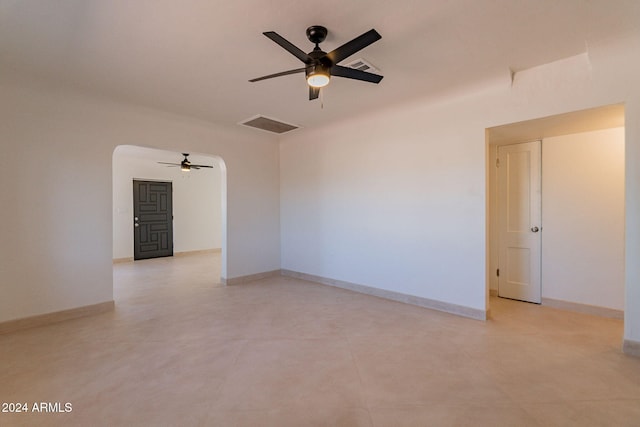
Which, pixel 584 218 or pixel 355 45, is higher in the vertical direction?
pixel 355 45

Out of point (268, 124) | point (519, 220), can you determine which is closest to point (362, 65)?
point (268, 124)

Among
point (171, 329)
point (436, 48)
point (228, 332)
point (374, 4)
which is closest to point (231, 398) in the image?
point (228, 332)

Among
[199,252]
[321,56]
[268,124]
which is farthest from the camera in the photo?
A: [199,252]

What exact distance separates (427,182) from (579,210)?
195 cm

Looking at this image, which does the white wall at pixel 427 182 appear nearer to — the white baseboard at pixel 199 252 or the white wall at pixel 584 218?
the white wall at pixel 584 218

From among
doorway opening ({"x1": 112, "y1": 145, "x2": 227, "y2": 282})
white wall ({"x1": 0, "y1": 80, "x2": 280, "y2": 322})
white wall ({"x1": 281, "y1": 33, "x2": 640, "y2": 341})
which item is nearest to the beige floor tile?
white wall ({"x1": 281, "y1": 33, "x2": 640, "y2": 341})

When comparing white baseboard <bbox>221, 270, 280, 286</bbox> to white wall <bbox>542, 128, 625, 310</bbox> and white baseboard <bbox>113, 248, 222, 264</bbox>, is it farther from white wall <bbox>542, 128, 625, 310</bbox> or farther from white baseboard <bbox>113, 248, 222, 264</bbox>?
white wall <bbox>542, 128, 625, 310</bbox>

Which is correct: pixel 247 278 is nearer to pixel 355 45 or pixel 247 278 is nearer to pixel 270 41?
pixel 270 41

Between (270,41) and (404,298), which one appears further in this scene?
(404,298)

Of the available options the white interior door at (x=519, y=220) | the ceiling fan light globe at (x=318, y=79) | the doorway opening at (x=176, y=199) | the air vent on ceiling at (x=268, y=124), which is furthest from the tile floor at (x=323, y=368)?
the doorway opening at (x=176, y=199)

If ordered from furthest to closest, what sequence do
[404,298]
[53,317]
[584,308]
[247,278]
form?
[247,278]
[404,298]
[584,308]
[53,317]

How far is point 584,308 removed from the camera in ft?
11.8

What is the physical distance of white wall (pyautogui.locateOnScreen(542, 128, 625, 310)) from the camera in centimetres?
341

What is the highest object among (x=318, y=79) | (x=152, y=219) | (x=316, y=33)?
(x=316, y=33)
